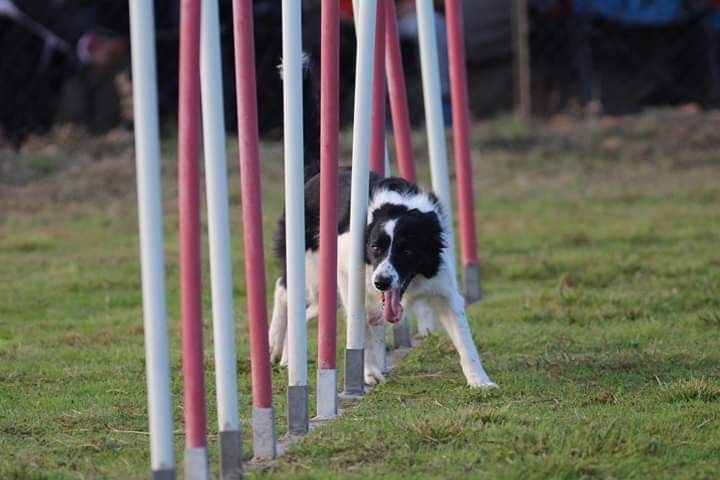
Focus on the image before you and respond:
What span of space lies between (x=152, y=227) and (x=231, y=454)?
0.82 metres

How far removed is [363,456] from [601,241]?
5716 millimetres

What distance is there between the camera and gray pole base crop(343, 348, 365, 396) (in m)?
5.62

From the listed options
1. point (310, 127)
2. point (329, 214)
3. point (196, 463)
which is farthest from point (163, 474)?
point (310, 127)

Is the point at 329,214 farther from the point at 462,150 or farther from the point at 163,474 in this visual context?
the point at 462,150

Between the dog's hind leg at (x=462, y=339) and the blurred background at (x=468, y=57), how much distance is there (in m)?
7.18

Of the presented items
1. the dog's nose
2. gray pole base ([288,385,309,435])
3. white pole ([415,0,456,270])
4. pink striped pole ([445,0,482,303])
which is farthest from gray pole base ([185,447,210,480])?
pink striped pole ([445,0,482,303])

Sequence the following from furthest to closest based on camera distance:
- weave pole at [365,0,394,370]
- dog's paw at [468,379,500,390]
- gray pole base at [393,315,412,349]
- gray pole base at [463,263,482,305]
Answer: gray pole base at [463,263,482,305], gray pole base at [393,315,412,349], weave pole at [365,0,394,370], dog's paw at [468,379,500,390]

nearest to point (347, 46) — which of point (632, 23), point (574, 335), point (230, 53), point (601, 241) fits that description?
point (230, 53)

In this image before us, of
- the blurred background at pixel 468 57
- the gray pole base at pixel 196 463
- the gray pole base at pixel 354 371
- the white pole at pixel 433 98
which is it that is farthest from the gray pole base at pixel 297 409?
the blurred background at pixel 468 57

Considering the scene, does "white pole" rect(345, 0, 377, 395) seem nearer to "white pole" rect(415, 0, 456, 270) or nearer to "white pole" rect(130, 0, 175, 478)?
"white pole" rect(415, 0, 456, 270)

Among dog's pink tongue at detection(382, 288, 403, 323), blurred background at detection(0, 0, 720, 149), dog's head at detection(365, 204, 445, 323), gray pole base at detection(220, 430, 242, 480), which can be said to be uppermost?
blurred background at detection(0, 0, 720, 149)

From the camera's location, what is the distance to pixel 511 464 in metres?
4.28

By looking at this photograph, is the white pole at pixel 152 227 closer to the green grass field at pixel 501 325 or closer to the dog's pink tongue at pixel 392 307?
the green grass field at pixel 501 325

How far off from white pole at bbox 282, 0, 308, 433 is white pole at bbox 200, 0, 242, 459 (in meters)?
0.66
